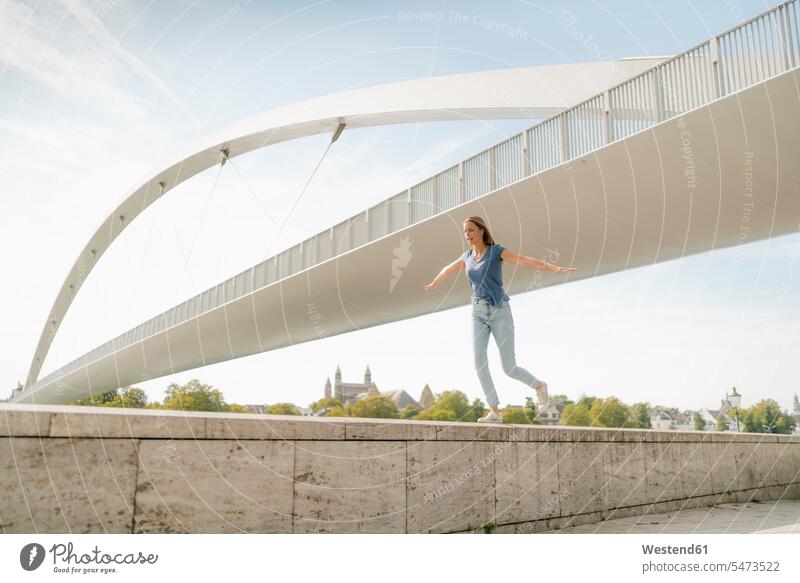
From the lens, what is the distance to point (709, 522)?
6.29 metres

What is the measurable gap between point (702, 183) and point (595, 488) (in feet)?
34.0

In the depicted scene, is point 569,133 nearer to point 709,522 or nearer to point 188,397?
point 709,522

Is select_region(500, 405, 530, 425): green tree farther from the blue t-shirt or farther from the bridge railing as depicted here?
the bridge railing

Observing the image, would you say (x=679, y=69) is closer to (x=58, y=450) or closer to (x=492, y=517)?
(x=492, y=517)

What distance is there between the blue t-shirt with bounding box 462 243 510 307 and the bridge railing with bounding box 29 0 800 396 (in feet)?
25.4

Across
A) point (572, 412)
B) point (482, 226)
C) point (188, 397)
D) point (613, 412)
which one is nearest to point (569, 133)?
point (572, 412)

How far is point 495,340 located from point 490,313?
0.27 m

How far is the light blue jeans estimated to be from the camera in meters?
5.71

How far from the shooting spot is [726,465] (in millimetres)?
8141

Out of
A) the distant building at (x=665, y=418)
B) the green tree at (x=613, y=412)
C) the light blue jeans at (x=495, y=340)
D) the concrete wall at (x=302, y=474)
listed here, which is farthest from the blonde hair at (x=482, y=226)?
the green tree at (x=613, y=412)

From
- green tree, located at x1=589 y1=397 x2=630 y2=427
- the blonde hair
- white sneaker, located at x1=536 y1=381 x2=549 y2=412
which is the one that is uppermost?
the blonde hair

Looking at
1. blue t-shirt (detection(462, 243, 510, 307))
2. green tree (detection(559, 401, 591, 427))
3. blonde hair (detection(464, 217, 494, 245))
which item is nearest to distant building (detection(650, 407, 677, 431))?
green tree (detection(559, 401, 591, 427))

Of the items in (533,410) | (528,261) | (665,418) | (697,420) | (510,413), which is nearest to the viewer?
(528,261)

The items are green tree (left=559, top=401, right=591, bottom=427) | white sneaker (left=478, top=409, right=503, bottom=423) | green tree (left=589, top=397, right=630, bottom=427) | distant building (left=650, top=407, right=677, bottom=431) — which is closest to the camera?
white sneaker (left=478, top=409, right=503, bottom=423)
